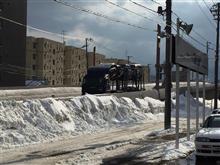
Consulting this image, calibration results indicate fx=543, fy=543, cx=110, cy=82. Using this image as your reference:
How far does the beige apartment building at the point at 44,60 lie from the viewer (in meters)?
148

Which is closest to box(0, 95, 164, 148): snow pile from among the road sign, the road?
the road

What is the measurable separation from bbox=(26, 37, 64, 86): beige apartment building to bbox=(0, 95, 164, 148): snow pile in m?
105

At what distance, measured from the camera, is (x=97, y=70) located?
57062 millimetres

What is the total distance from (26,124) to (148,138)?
658 centimetres

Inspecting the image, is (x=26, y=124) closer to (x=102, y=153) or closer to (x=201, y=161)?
(x=102, y=153)

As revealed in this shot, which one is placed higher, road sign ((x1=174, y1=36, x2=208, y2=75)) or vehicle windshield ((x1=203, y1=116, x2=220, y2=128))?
road sign ((x1=174, y1=36, x2=208, y2=75))

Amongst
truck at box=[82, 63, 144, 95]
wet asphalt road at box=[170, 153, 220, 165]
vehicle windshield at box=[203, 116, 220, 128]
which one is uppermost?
truck at box=[82, 63, 144, 95]

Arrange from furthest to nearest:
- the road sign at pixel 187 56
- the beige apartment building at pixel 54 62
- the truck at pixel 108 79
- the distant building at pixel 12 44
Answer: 1. the beige apartment building at pixel 54 62
2. the distant building at pixel 12 44
3. the truck at pixel 108 79
4. the road sign at pixel 187 56

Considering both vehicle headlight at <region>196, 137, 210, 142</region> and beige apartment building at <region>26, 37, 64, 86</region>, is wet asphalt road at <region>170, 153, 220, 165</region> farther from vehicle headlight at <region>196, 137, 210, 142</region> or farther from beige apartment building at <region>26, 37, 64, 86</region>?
beige apartment building at <region>26, 37, 64, 86</region>

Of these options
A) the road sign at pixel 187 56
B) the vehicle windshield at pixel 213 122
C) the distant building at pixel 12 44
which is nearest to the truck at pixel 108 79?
the road sign at pixel 187 56

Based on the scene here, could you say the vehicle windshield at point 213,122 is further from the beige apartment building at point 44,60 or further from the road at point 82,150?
the beige apartment building at point 44,60

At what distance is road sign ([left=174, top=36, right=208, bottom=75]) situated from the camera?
21.1 m

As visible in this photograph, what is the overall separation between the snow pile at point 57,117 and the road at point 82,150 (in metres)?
0.94

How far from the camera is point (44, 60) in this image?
151000 millimetres
